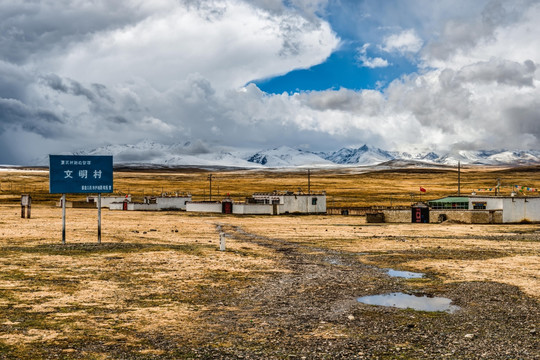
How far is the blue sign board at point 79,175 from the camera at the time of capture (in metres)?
34.0

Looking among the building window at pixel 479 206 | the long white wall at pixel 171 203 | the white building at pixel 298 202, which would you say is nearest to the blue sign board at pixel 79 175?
the building window at pixel 479 206

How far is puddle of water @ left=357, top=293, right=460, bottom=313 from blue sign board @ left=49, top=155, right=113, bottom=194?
2281cm

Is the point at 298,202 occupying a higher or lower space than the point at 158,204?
higher

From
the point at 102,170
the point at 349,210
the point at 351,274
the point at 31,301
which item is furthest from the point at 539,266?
the point at 349,210

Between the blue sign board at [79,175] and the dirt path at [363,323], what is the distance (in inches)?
715

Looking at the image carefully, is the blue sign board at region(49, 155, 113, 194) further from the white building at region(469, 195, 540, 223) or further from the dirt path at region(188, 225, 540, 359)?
the white building at region(469, 195, 540, 223)

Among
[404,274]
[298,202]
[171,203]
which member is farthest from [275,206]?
[404,274]

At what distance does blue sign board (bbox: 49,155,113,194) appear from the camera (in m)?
34.0

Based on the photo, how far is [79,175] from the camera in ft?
114

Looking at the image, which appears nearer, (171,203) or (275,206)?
(275,206)

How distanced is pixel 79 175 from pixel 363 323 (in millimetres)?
26180

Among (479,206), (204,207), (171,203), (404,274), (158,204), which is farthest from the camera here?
(171,203)

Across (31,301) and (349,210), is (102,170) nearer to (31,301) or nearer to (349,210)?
(31,301)

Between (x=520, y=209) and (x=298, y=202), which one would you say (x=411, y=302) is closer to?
(x=520, y=209)
